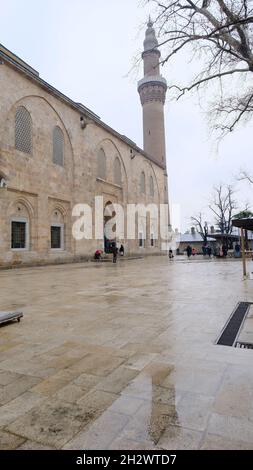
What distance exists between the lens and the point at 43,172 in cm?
1994

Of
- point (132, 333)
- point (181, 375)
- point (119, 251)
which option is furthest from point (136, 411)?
point (119, 251)

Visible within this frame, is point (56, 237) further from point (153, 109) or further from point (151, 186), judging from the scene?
point (153, 109)

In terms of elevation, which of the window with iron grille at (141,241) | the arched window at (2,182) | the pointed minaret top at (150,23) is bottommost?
the window with iron grille at (141,241)

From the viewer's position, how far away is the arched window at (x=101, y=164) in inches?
1052

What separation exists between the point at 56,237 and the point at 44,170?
455 centimetres

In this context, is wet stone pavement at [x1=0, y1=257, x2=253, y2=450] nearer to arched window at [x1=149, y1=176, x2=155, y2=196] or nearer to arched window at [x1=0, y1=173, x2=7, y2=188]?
arched window at [x1=0, y1=173, x2=7, y2=188]

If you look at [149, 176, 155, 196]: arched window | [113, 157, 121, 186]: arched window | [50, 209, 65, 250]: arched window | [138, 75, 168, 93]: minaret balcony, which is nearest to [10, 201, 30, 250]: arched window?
[50, 209, 65, 250]: arched window

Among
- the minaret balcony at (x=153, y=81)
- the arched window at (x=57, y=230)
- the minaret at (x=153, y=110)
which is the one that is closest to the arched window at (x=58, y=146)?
the arched window at (x=57, y=230)

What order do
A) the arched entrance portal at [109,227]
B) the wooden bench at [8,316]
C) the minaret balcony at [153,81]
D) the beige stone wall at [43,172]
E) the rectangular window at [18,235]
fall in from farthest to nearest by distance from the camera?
the minaret balcony at [153,81]
the arched entrance portal at [109,227]
the rectangular window at [18,235]
the beige stone wall at [43,172]
the wooden bench at [8,316]

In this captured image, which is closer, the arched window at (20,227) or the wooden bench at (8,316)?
the wooden bench at (8,316)

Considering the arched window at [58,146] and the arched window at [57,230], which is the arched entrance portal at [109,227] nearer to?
the arched window at [57,230]

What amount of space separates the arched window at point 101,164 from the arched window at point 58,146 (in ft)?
16.6

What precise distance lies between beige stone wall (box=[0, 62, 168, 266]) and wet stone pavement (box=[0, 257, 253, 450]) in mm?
13700
